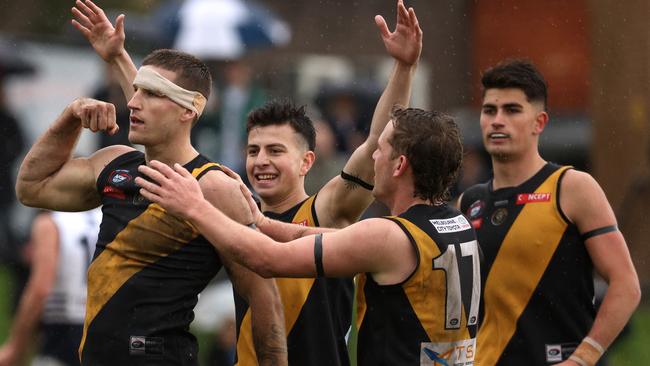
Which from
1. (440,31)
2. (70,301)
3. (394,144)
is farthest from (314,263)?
(440,31)

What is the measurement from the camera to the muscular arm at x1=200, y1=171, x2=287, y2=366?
552cm

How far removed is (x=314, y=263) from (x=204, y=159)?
99 cm

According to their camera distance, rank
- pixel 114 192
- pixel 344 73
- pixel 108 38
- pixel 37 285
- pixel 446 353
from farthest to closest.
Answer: pixel 344 73 → pixel 37 285 → pixel 108 38 → pixel 114 192 → pixel 446 353

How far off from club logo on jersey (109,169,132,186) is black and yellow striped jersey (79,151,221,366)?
0.01 m

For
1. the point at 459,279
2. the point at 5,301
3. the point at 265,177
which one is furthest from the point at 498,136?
the point at 5,301

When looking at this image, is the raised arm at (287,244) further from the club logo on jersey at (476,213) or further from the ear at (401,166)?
the club logo on jersey at (476,213)

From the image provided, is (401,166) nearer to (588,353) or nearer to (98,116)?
(98,116)

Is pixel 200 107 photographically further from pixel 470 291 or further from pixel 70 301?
pixel 70 301

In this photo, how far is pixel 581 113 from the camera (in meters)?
18.4

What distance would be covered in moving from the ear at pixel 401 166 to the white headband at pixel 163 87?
3.76 ft

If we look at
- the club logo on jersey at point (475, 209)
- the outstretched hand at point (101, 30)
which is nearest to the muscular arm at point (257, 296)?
the outstretched hand at point (101, 30)

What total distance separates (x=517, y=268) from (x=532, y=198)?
0.40 metres

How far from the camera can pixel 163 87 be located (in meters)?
5.79

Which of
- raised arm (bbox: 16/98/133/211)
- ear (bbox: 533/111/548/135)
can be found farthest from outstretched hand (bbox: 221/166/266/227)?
ear (bbox: 533/111/548/135)
